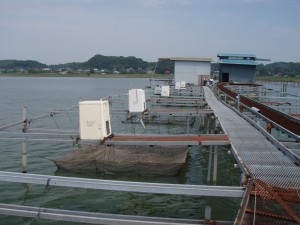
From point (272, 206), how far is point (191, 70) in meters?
50.2

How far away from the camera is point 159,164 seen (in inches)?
627

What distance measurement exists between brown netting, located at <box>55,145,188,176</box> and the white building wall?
38.3 m

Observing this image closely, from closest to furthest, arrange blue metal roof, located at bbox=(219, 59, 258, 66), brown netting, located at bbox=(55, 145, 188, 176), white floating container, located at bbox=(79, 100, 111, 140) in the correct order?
white floating container, located at bbox=(79, 100, 111, 140) → brown netting, located at bbox=(55, 145, 188, 176) → blue metal roof, located at bbox=(219, 59, 258, 66)

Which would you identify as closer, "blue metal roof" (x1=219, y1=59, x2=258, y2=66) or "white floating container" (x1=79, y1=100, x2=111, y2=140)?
"white floating container" (x1=79, y1=100, x2=111, y2=140)

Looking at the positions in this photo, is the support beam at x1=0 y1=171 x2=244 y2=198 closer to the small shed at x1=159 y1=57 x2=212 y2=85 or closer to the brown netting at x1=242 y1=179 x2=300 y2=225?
the brown netting at x1=242 y1=179 x2=300 y2=225

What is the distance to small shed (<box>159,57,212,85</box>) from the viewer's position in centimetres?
5512

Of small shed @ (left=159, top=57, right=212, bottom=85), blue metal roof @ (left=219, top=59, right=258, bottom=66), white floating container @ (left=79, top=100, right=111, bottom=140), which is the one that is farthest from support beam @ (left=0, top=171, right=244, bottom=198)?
blue metal roof @ (left=219, top=59, right=258, bottom=66)

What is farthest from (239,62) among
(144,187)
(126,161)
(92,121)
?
(144,187)

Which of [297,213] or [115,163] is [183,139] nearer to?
[297,213]

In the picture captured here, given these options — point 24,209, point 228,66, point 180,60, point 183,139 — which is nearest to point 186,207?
point 183,139

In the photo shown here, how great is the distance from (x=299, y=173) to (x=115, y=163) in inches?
384

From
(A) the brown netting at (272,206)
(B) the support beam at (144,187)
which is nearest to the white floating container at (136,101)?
(B) the support beam at (144,187)

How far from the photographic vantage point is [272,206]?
628 centimetres

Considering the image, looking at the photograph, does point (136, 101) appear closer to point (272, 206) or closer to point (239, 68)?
point (272, 206)
